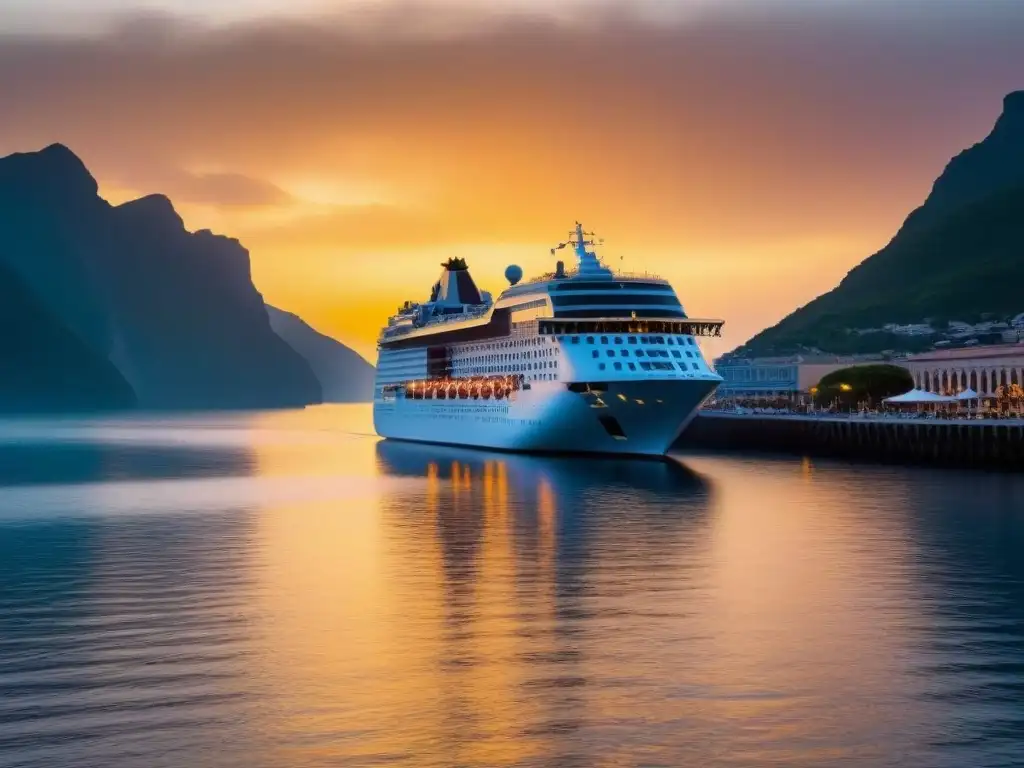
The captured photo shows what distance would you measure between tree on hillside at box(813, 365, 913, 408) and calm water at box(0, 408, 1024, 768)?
91254mm

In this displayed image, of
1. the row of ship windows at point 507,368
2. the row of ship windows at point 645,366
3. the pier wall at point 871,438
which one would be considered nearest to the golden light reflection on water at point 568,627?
the row of ship windows at point 645,366

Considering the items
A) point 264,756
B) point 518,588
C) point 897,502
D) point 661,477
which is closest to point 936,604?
point 518,588

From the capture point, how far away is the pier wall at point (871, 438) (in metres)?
79.5

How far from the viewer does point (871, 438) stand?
92500 mm

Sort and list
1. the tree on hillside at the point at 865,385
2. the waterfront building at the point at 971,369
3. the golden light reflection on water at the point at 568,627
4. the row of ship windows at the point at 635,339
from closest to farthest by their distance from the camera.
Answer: the golden light reflection on water at the point at 568,627 → the row of ship windows at the point at 635,339 → the waterfront building at the point at 971,369 → the tree on hillside at the point at 865,385

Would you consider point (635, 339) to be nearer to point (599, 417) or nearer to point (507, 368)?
point (599, 417)

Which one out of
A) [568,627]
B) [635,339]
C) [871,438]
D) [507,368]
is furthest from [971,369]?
[568,627]

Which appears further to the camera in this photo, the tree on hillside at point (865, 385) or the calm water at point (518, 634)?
the tree on hillside at point (865, 385)

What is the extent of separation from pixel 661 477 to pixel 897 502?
1700cm

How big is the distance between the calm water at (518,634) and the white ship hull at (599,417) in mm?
20000

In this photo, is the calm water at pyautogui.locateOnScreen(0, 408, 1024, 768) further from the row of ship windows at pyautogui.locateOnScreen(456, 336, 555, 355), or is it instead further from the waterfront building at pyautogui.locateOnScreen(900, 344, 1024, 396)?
the waterfront building at pyautogui.locateOnScreen(900, 344, 1024, 396)

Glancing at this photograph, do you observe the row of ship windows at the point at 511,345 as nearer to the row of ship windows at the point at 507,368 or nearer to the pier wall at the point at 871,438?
the row of ship windows at the point at 507,368

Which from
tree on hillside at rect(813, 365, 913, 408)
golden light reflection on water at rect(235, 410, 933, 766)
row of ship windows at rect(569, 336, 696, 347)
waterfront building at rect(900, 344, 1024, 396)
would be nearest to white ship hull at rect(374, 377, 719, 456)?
row of ship windows at rect(569, 336, 696, 347)

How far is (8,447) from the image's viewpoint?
426 ft
